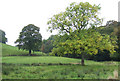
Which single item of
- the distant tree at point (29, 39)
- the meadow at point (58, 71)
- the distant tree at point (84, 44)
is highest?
the distant tree at point (29, 39)

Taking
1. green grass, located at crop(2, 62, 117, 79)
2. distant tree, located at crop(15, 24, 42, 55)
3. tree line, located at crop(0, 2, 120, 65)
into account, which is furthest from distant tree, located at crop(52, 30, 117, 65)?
distant tree, located at crop(15, 24, 42, 55)

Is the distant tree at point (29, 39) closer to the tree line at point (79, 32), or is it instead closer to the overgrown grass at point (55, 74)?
the tree line at point (79, 32)

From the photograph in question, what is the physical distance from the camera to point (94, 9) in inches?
Result: 922

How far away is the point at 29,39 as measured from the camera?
52.5 metres

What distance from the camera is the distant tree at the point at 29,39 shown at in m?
52.4

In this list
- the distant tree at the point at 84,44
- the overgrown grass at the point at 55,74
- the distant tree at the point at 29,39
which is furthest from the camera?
the distant tree at the point at 29,39

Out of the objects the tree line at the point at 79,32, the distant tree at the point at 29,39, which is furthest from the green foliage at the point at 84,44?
the distant tree at the point at 29,39

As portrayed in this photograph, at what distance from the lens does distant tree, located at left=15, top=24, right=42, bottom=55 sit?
172 feet

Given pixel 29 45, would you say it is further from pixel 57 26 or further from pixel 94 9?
pixel 94 9

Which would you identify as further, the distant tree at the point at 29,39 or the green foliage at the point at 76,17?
the distant tree at the point at 29,39

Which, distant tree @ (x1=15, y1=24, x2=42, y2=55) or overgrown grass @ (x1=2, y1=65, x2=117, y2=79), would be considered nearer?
overgrown grass @ (x1=2, y1=65, x2=117, y2=79)

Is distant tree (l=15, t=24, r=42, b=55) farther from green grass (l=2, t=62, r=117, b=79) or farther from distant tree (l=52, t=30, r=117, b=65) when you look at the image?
green grass (l=2, t=62, r=117, b=79)

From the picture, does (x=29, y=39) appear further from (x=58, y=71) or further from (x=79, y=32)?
(x=58, y=71)

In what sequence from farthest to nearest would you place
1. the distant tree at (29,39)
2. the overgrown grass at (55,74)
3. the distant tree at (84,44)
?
Answer: the distant tree at (29,39) < the distant tree at (84,44) < the overgrown grass at (55,74)
